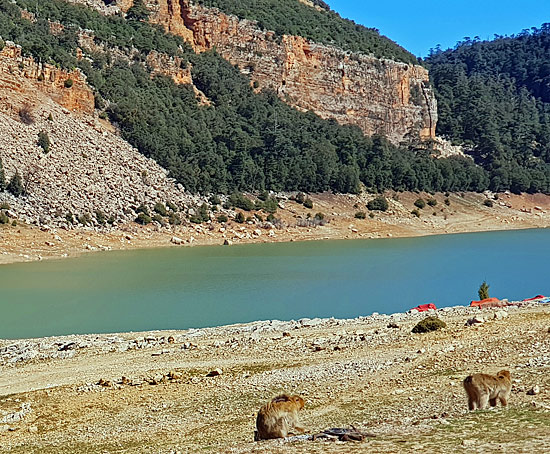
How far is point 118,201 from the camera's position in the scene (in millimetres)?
61531

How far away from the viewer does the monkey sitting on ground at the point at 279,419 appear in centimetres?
894

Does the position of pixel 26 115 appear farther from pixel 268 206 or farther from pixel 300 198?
pixel 300 198

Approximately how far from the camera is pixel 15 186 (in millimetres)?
55969

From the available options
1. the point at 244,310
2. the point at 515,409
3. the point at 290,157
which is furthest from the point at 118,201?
the point at 515,409

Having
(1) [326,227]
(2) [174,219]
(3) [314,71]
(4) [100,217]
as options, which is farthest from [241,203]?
(3) [314,71]

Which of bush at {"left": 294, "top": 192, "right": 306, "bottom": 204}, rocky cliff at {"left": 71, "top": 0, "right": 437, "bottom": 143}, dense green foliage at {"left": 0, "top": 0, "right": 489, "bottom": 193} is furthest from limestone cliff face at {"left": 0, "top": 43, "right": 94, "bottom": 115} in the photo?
rocky cliff at {"left": 71, "top": 0, "right": 437, "bottom": 143}

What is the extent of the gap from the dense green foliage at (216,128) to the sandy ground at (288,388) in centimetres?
5186

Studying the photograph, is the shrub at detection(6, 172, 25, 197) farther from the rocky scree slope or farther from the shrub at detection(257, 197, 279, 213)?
the shrub at detection(257, 197, 279, 213)

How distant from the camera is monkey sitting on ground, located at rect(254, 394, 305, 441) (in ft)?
29.3

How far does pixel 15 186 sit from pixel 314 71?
175 ft

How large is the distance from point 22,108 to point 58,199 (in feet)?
34.5

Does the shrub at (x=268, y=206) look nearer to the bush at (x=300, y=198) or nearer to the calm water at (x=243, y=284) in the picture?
the bush at (x=300, y=198)

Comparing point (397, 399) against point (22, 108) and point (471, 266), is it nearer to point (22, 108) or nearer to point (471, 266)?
point (471, 266)

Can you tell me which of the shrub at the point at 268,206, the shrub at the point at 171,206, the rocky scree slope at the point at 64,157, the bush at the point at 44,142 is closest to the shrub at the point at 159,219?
the rocky scree slope at the point at 64,157
